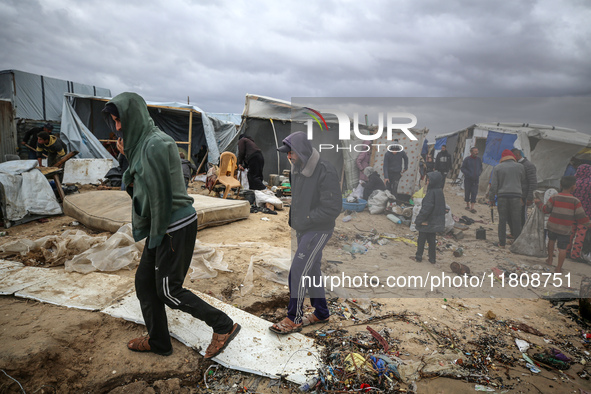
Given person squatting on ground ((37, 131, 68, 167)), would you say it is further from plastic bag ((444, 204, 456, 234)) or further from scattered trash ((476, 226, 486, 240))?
scattered trash ((476, 226, 486, 240))

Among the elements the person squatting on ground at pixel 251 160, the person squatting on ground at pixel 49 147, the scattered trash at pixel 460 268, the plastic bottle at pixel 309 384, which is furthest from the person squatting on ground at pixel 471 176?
the person squatting on ground at pixel 49 147

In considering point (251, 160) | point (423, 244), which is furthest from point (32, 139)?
point (423, 244)

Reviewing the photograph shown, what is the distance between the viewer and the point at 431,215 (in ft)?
12.0

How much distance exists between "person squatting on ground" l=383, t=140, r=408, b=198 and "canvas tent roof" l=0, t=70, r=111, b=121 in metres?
12.4

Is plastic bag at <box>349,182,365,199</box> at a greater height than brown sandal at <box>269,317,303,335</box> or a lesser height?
greater

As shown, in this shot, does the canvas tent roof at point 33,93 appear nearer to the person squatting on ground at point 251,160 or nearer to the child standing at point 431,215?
the person squatting on ground at point 251,160

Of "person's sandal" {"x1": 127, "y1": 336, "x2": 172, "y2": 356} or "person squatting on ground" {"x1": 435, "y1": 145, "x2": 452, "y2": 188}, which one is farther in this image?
Result: "person squatting on ground" {"x1": 435, "y1": 145, "x2": 452, "y2": 188}

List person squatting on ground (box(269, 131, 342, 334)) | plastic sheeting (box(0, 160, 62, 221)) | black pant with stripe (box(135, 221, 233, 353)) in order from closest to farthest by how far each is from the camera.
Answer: black pant with stripe (box(135, 221, 233, 353)), person squatting on ground (box(269, 131, 342, 334)), plastic sheeting (box(0, 160, 62, 221))

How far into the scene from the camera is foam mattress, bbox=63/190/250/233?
4.68 m

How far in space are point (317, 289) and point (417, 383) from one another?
39.5 inches

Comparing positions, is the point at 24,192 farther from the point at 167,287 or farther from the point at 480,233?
the point at 480,233

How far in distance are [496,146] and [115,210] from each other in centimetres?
547

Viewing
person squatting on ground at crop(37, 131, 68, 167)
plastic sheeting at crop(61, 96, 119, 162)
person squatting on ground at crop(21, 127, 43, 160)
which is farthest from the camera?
plastic sheeting at crop(61, 96, 119, 162)

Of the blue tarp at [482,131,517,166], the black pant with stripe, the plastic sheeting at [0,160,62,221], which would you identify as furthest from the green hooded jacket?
the plastic sheeting at [0,160,62,221]
